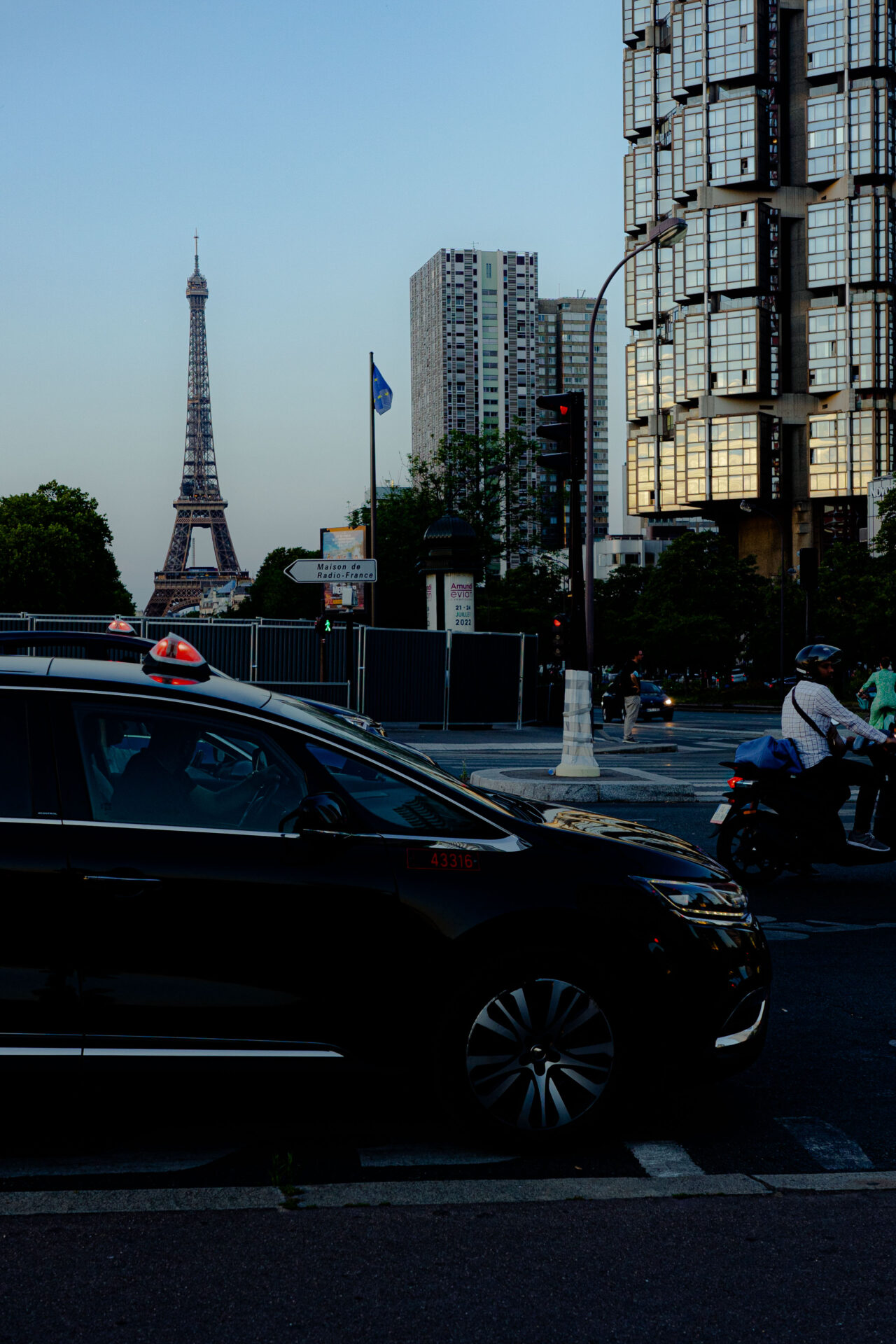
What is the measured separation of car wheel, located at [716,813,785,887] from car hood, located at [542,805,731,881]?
13.8ft

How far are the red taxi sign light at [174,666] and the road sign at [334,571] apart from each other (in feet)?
60.9

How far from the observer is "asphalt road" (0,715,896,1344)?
3023mm

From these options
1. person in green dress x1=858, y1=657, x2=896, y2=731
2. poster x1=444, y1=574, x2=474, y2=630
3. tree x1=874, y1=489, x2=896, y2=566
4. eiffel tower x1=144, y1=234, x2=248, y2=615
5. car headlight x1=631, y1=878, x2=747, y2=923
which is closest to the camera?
car headlight x1=631, y1=878, x2=747, y2=923

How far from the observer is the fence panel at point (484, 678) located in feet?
96.5

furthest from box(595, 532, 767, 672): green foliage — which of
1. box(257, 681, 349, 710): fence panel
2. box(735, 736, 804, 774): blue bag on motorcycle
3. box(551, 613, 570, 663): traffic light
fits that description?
box(735, 736, 804, 774): blue bag on motorcycle

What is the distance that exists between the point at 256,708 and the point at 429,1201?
1.53 metres

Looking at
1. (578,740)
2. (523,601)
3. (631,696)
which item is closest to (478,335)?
(523,601)

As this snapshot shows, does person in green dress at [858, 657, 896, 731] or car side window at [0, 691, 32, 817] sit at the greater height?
car side window at [0, 691, 32, 817]

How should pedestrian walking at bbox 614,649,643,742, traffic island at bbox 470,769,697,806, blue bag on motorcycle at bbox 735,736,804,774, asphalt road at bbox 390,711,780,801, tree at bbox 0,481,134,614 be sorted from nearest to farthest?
blue bag on motorcycle at bbox 735,736,804,774 → traffic island at bbox 470,769,697,806 → asphalt road at bbox 390,711,780,801 → pedestrian walking at bbox 614,649,643,742 → tree at bbox 0,481,134,614

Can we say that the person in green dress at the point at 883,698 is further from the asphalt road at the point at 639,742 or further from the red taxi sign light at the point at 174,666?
the red taxi sign light at the point at 174,666

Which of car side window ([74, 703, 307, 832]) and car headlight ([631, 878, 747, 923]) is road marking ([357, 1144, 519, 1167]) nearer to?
car headlight ([631, 878, 747, 923])

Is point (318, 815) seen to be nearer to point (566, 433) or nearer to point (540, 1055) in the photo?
point (540, 1055)

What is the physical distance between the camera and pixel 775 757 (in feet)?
29.1

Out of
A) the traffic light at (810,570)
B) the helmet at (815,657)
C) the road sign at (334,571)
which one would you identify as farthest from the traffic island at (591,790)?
the traffic light at (810,570)
